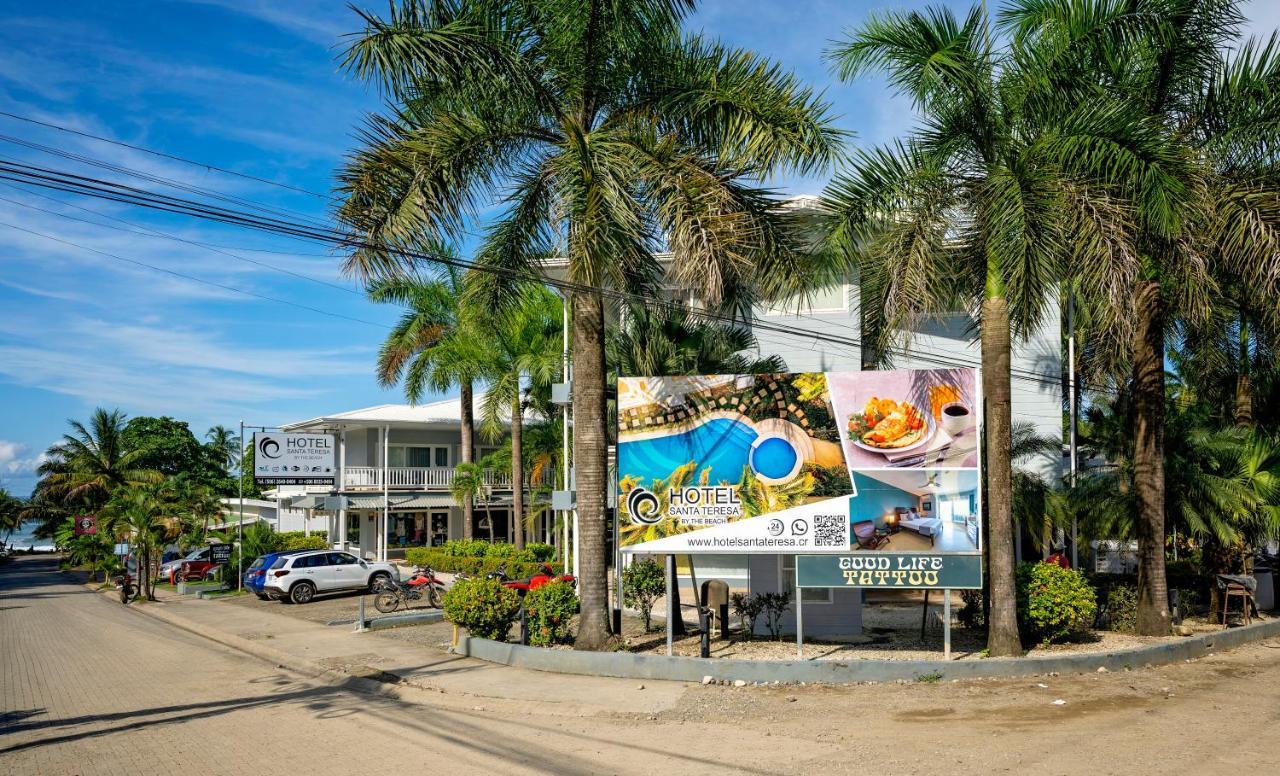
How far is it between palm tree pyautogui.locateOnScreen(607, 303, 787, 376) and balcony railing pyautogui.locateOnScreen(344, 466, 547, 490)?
1920 centimetres

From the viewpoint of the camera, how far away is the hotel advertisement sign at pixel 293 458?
1277 inches

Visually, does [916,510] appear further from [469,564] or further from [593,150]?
[469,564]

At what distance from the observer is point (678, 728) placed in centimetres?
1084

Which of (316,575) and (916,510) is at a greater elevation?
(916,510)

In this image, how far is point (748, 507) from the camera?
14.7m

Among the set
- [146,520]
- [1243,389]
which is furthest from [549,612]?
[146,520]

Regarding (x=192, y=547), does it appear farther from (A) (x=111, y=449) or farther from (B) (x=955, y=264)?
(B) (x=955, y=264)

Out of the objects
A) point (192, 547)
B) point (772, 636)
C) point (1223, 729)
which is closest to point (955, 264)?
point (772, 636)

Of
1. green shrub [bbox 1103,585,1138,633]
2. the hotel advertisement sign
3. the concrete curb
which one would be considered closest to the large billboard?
the concrete curb

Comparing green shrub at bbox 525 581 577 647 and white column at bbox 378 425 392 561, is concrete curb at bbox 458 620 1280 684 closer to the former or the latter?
green shrub at bbox 525 581 577 647

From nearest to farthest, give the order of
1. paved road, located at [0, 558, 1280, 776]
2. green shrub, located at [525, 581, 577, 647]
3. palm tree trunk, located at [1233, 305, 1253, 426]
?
paved road, located at [0, 558, 1280, 776] < green shrub, located at [525, 581, 577, 647] < palm tree trunk, located at [1233, 305, 1253, 426]

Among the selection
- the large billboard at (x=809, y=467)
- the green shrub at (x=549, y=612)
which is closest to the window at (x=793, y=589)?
the large billboard at (x=809, y=467)

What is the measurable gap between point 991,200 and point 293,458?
26.2 m

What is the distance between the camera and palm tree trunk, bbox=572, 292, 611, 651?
14.9m
